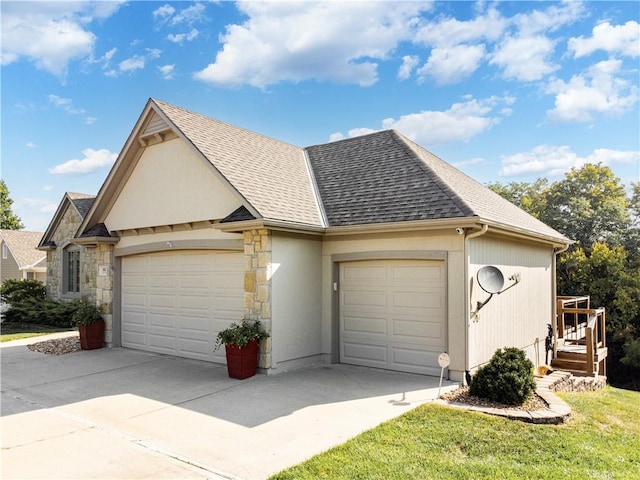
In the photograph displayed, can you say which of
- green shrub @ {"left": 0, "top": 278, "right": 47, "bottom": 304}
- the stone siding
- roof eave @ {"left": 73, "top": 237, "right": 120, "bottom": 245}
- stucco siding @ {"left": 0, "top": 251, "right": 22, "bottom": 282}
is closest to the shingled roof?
roof eave @ {"left": 73, "top": 237, "right": 120, "bottom": 245}

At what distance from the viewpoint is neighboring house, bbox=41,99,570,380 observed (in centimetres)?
857

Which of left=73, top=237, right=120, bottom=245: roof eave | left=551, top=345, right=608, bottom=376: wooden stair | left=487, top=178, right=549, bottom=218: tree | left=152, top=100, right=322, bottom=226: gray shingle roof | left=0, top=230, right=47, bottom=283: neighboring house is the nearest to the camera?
left=152, top=100, right=322, bottom=226: gray shingle roof

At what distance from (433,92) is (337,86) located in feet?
11.6

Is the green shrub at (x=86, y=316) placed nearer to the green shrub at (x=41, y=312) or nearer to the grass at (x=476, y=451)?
the green shrub at (x=41, y=312)

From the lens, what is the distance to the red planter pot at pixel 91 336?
38.6ft

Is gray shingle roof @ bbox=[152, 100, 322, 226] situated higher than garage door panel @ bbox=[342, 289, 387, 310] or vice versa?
gray shingle roof @ bbox=[152, 100, 322, 226]

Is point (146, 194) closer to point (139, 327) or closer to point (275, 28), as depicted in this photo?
point (139, 327)

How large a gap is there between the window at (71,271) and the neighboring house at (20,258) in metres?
12.6

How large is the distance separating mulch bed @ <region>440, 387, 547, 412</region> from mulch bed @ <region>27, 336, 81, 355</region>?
32.3 feet

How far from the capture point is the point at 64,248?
2005 cm

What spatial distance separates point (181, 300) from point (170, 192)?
8.77 feet

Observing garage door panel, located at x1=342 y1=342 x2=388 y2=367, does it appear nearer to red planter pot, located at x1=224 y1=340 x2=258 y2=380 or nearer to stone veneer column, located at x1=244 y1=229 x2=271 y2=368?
stone veneer column, located at x1=244 y1=229 x2=271 y2=368

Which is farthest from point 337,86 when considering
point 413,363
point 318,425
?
point 318,425

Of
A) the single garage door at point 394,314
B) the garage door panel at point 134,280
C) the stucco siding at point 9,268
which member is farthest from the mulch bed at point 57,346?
the stucco siding at point 9,268
